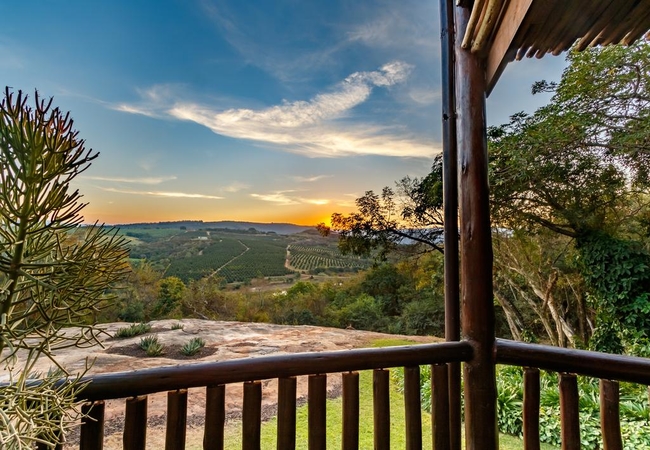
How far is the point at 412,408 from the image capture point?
138cm

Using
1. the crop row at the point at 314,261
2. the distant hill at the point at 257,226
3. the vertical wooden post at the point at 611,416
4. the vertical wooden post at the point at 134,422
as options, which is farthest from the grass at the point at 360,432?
the crop row at the point at 314,261

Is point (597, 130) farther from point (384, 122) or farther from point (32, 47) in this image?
point (32, 47)

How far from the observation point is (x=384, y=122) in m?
5.70

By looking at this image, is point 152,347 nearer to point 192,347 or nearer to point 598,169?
point 192,347

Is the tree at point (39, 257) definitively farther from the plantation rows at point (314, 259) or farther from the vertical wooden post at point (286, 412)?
the plantation rows at point (314, 259)

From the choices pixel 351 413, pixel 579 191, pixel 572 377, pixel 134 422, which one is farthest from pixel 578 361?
pixel 579 191

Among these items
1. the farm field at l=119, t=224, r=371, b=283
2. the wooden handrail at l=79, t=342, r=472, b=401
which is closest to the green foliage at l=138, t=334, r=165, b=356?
the farm field at l=119, t=224, r=371, b=283

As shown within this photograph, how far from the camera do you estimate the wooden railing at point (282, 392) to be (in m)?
1.08

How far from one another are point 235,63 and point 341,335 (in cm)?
563

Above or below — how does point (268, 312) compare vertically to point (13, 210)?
below

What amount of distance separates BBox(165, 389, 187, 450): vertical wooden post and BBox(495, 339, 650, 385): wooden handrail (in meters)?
1.30

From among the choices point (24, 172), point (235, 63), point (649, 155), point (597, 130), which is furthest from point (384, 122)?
point (24, 172)

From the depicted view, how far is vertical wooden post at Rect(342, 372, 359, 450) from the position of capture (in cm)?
132

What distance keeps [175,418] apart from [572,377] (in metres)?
1.57
